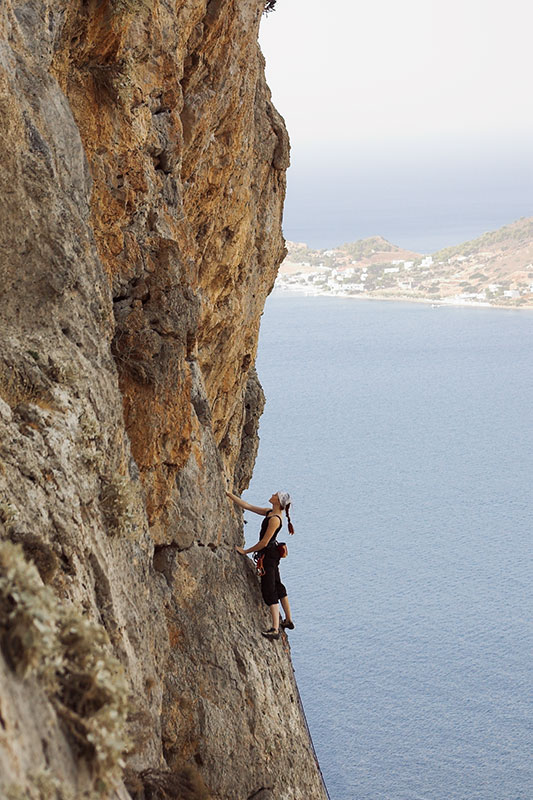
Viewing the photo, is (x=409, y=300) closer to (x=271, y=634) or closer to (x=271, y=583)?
(x=271, y=583)

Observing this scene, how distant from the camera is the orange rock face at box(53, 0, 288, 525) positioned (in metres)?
6.73

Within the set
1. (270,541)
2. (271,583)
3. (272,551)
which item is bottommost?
(271,583)

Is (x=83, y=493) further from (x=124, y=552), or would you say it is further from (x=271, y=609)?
(x=271, y=609)

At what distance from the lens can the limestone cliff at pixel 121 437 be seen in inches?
125

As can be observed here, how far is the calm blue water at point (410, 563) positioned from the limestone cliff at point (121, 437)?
12.5 m

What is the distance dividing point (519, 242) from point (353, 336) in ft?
122

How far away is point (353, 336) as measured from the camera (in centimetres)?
7200

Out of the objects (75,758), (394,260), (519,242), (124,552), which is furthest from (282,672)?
(394,260)

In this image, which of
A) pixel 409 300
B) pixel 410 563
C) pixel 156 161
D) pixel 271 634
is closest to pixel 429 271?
pixel 409 300

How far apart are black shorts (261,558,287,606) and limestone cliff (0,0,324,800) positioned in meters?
0.14

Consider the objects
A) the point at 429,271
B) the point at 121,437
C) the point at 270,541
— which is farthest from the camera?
the point at 429,271

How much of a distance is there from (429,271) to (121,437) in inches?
3892

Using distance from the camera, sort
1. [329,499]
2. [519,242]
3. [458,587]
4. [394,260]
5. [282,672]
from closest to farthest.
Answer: [282,672]
[458,587]
[329,499]
[519,242]
[394,260]

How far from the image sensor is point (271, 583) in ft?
29.7
